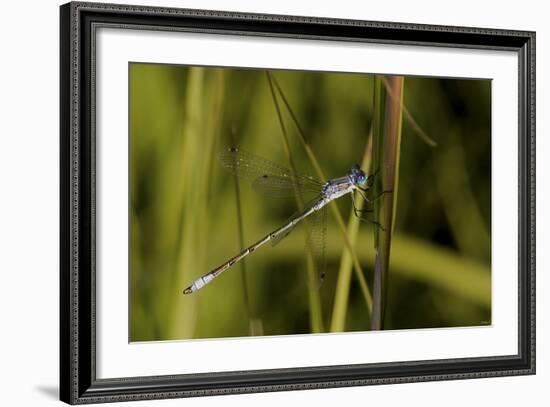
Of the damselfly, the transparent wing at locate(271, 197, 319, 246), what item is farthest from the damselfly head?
the transparent wing at locate(271, 197, 319, 246)

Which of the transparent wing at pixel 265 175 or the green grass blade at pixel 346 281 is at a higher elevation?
the transparent wing at pixel 265 175

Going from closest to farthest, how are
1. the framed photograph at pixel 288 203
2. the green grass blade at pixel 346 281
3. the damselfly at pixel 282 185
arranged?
the framed photograph at pixel 288 203 → the damselfly at pixel 282 185 → the green grass blade at pixel 346 281

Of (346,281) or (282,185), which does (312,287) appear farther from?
(282,185)

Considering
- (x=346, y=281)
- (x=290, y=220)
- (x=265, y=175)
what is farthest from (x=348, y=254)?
(x=265, y=175)

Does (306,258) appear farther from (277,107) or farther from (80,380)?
(80,380)

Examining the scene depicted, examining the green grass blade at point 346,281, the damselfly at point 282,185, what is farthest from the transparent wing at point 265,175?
the green grass blade at point 346,281

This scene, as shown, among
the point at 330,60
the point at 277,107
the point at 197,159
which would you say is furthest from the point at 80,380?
the point at 330,60

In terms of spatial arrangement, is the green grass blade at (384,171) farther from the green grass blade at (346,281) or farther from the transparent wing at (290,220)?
the transparent wing at (290,220)
